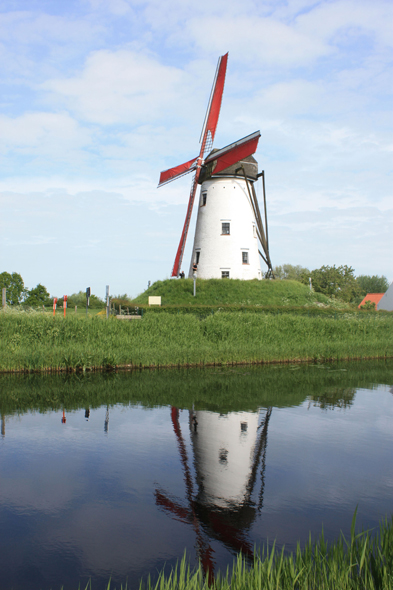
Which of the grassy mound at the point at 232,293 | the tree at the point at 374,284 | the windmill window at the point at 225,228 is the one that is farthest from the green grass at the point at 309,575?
the tree at the point at 374,284

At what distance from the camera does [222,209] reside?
1312 inches

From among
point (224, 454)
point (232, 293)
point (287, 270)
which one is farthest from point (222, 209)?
point (287, 270)

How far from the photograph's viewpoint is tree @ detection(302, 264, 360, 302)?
6481 cm

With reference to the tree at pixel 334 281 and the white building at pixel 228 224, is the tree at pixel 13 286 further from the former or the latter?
the tree at pixel 334 281

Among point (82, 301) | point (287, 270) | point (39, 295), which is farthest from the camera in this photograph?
point (287, 270)

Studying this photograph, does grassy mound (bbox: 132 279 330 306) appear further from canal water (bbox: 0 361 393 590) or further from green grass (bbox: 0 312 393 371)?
canal water (bbox: 0 361 393 590)

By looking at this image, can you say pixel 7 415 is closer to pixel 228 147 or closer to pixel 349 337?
pixel 349 337

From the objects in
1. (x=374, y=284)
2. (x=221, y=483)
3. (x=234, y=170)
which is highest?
(x=234, y=170)

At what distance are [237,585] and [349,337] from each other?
20.2 metres

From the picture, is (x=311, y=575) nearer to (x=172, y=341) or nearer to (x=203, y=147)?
(x=172, y=341)

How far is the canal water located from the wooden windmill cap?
2337cm

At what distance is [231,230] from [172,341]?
16589mm

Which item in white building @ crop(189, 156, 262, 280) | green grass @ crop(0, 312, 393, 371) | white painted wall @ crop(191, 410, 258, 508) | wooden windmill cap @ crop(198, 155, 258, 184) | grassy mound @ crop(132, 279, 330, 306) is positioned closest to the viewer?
white painted wall @ crop(191, 410, 258, 508)

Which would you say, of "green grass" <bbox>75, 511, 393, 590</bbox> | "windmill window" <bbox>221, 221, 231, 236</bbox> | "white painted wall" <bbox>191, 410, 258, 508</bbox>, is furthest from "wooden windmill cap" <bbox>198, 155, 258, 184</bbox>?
"green grass" <bbox>75, 511, 393, 590</bbox>
